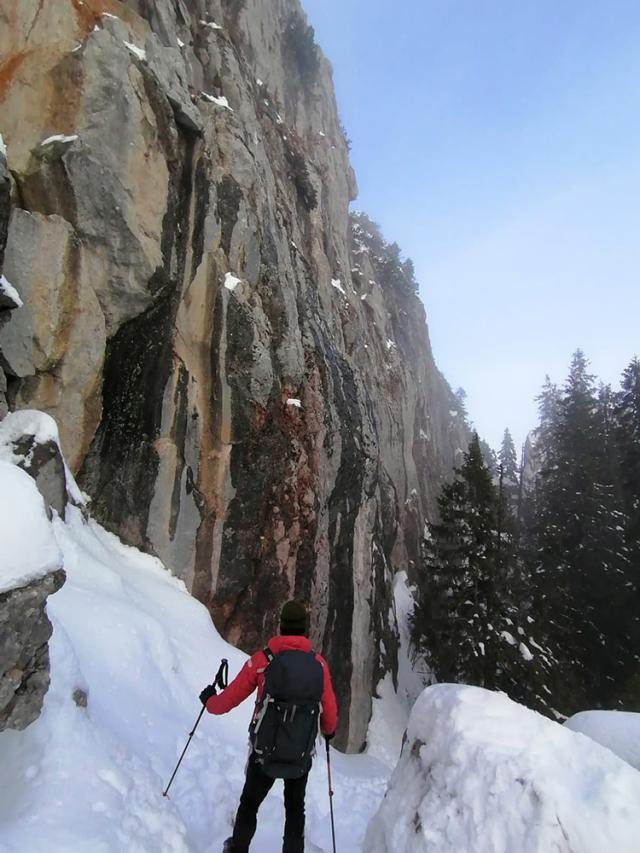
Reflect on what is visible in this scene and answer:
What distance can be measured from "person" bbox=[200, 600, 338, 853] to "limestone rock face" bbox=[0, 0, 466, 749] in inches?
382

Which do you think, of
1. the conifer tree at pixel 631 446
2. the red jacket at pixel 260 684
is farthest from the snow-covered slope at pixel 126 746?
the conifer tree at pixel 631 446

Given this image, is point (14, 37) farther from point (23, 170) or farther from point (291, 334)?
point (291, 334)

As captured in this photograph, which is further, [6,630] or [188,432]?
[188,432]

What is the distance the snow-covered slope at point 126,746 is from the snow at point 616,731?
359cm

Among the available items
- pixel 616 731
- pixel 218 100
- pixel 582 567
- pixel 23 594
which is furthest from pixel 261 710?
pixel 582 567

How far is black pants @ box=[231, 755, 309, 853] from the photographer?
16.0 feet

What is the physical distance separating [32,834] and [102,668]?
11.1 feet

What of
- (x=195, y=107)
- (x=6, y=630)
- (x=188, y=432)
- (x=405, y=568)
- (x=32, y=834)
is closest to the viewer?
(x=32, y=834)

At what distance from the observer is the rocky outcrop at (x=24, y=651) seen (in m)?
4.47

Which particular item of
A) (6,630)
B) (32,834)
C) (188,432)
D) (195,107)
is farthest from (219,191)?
(32,834)

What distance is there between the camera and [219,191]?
56.9 ft

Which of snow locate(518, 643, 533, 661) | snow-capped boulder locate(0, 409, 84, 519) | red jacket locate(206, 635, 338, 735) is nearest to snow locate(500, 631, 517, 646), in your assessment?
snow locate(518, 643, 533, 661)

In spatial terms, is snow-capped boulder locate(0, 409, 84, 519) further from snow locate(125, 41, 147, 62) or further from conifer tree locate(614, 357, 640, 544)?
conifer tree locate(614, 357, 640, 544)

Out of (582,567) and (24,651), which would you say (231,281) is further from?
(582,567)
